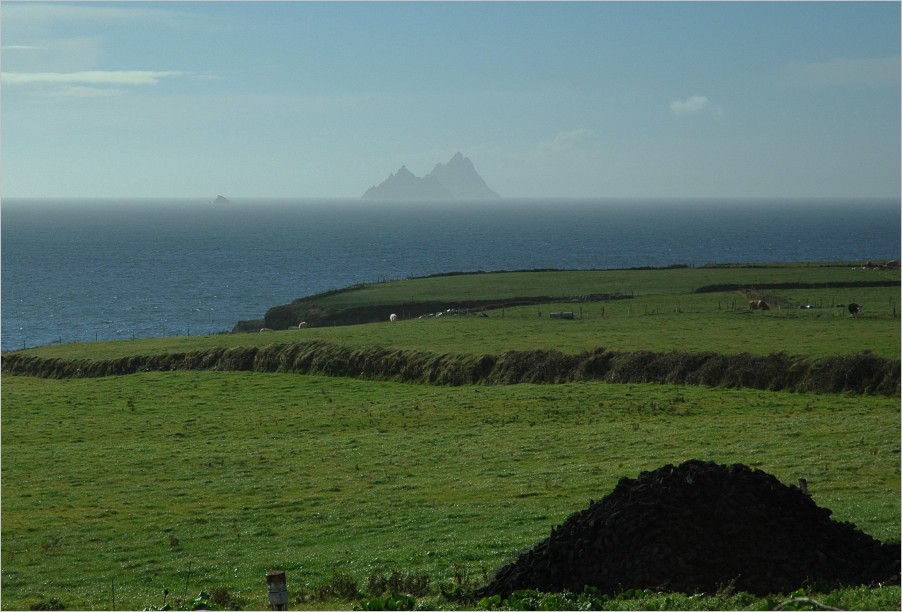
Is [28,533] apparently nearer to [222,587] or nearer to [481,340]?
[222,587]

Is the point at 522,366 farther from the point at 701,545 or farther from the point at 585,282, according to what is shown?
the point at 585,282

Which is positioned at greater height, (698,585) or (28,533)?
(698,585)

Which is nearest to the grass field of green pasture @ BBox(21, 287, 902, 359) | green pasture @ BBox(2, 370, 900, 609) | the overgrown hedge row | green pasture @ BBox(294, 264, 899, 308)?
green pasture @ BBox(2, 370, 900, 609)

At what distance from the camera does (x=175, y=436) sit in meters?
50.0

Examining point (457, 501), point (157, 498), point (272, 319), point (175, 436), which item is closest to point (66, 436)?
point (175, 436)

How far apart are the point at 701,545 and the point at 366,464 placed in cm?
2266

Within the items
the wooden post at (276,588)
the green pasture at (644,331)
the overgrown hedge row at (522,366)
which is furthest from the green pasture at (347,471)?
the green pasture at (644,331)

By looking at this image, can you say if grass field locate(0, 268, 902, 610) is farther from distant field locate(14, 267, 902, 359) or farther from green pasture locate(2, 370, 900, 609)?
distant field locate(14, 267, 902, 359)

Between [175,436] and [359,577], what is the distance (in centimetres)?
2831

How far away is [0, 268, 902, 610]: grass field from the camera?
25.9 m

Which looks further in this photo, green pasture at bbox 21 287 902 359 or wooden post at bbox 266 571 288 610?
green pasture at bbox 21 287 902 359

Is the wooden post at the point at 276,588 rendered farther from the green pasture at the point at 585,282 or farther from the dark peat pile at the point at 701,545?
the green pasture at the point at 585,282

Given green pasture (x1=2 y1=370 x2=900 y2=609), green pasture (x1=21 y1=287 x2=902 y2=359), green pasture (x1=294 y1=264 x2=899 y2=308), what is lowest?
green pasture (x1=2 y1=370 x2=900 y2=609)

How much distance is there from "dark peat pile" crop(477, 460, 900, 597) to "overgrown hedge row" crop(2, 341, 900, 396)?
37.4 m
